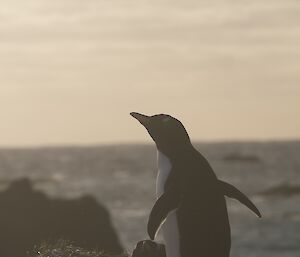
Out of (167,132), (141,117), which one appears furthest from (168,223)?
(141,117)

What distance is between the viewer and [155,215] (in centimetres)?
1717

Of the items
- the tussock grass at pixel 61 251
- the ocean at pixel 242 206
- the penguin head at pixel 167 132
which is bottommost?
the ocean at pixel 242 206

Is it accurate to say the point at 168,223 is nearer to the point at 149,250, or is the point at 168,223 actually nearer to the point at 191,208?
the point at 191,208

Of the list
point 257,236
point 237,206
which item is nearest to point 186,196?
point 257,236

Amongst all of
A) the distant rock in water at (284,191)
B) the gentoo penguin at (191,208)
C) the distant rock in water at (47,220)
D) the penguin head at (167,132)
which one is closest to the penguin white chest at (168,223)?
the gentoo penguin at (191,208)

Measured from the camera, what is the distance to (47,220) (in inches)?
1404

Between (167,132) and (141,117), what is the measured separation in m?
0.91

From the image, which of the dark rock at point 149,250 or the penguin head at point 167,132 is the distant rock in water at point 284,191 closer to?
the dark rock at point 149,250

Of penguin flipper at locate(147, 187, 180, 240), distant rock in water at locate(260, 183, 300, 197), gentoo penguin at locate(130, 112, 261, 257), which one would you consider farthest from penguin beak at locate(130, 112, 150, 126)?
distant rock in water at locate(260, 183, 300, 197)

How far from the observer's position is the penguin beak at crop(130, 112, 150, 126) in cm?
1857

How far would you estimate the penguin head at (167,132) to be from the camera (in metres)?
17.8

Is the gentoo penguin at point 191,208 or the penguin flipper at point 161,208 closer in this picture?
the penguin flipper at point 161,208

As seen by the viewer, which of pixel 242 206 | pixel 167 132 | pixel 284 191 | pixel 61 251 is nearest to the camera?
pixel 167 132

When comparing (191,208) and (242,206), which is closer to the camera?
(191,208)
